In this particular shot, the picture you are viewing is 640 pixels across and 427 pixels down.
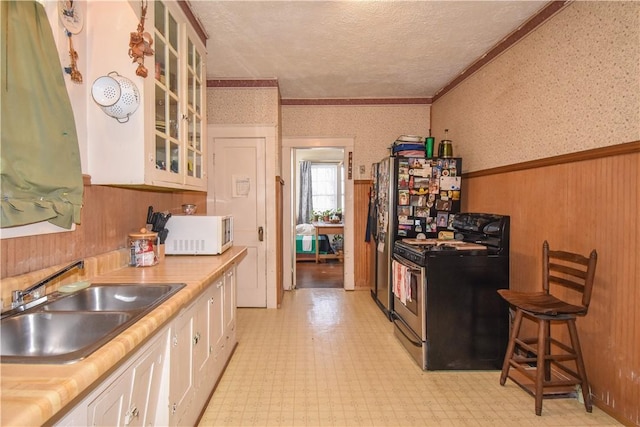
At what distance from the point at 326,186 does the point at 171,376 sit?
24.0ft

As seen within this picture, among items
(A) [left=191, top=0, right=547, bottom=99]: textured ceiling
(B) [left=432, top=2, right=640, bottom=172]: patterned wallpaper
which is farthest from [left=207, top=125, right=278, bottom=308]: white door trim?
(B) [left=432, top=2, right=640, bottom=172]: patterned wallpaper

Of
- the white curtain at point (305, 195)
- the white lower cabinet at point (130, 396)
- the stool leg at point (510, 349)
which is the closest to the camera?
the white lower cabinet at point (130, 396)

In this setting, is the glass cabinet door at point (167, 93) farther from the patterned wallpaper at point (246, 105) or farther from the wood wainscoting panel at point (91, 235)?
the patterned wallpaper at point (246, 105)

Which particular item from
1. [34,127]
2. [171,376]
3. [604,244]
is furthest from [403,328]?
[34,127]

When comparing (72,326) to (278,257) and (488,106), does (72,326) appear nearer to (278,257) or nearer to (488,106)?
(278,257)

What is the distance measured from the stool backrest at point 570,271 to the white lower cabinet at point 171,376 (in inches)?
Result: 85.0

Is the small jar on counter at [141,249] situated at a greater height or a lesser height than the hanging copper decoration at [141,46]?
lesser

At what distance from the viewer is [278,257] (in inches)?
162

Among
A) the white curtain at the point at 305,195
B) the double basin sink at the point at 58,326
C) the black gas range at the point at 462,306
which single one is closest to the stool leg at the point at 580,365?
the black gas range at the point at 462,306

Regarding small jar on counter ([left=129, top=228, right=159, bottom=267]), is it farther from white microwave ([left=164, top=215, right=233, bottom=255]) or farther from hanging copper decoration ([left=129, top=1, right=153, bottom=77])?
hanging copper decoration ([left=129, top=1, right=153, bottom=77])

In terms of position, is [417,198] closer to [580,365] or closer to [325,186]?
[580,365]

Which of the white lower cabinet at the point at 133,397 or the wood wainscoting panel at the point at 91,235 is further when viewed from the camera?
the wood wainscoting panel at the point at 91,235

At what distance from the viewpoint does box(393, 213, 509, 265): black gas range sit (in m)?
2.57

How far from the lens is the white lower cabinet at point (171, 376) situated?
1008 millimetres
